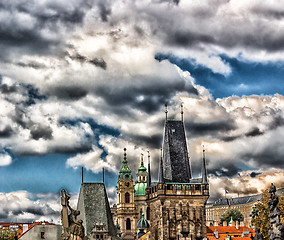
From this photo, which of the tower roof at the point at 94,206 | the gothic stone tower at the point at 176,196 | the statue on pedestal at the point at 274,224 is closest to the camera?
the statue on pedestal at the point at 274,224

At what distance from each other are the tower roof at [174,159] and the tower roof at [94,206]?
11.4 m

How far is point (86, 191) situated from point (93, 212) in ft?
11.5

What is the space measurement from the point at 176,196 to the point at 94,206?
566 inches

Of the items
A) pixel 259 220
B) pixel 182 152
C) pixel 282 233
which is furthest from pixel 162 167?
pixel 282 233

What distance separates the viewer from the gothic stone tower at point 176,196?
8731 cm

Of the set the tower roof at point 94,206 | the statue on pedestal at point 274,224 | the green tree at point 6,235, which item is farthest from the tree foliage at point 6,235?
the statue on pedestal at point 274,224

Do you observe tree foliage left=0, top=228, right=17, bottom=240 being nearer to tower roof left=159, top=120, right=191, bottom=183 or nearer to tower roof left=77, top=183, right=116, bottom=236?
tower roof left=77, top=183, right=116, bottom=236

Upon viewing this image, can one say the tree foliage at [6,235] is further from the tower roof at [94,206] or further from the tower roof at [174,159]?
the tower roof at [174,159]

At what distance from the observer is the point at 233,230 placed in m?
139

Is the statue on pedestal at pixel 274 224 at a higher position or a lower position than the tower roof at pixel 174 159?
lower

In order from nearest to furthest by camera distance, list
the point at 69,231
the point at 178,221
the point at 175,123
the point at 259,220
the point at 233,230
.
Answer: the point at 69,231
the point at 259,220
the point at 178,221
the point at 175,123
the point at 233,230

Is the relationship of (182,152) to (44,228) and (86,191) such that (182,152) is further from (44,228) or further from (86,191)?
(44,228)

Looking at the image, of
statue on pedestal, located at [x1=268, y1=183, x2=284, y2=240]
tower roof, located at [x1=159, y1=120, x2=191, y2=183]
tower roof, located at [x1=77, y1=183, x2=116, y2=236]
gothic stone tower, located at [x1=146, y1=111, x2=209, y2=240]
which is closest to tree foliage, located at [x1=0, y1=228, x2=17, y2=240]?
tower roof, located at [x1=77, y1=183, x2=116, y2=236]

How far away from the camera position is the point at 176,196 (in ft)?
293
